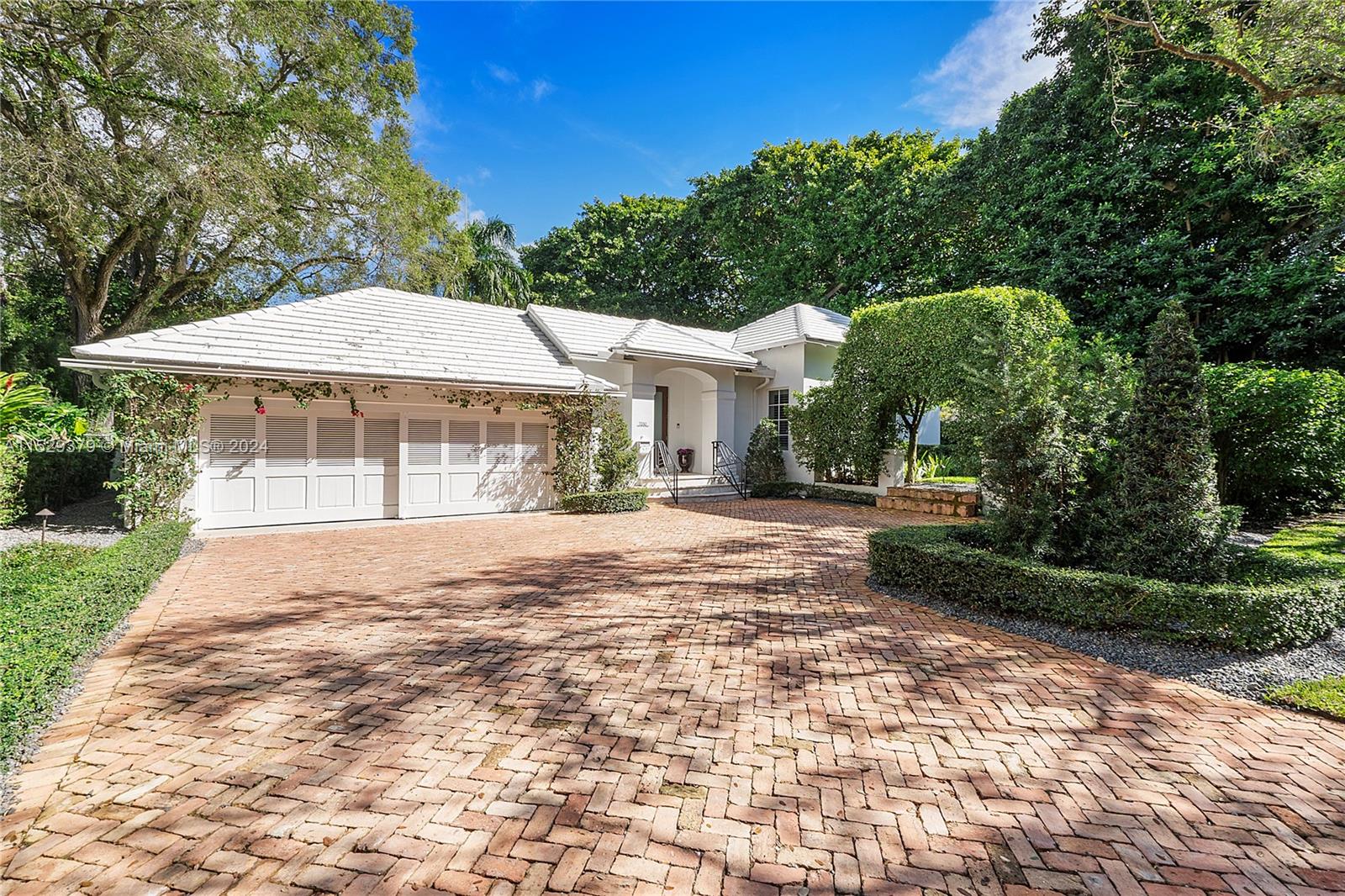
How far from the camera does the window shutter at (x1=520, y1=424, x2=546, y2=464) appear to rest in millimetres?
13055

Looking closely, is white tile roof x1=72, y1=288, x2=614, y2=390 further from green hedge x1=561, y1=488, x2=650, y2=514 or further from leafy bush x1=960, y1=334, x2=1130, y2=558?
leafy bush x1=960, y1=334, x2=1130, y2=558

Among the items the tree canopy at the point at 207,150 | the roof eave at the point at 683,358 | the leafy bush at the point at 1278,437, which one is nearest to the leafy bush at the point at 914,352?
the roof eave at the point at 683,358

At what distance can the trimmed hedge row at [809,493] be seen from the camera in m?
14.2

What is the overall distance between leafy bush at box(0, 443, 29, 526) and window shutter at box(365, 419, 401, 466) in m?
4.63

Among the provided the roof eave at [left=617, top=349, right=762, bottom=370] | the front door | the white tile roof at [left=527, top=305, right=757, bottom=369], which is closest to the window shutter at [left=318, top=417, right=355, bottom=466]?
the white tile roof at [left=527, top=305, right=757, bottom=369]

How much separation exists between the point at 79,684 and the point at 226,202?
43.5 feet

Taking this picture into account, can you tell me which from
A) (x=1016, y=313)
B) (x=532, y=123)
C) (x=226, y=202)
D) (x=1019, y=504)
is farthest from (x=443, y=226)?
(x=1019, y=504)

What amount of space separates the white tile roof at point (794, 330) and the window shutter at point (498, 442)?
869 cm

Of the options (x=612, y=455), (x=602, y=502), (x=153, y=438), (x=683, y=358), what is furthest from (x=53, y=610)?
(x=683, y=358)

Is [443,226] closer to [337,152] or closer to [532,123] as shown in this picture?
[337,152]

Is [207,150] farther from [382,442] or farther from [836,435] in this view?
[836,435]

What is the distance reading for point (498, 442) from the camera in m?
12.7

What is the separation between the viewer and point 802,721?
346 cm

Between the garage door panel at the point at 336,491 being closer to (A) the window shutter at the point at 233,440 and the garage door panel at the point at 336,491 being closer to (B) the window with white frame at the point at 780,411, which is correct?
(A) the window shutter at the point at 233,440
